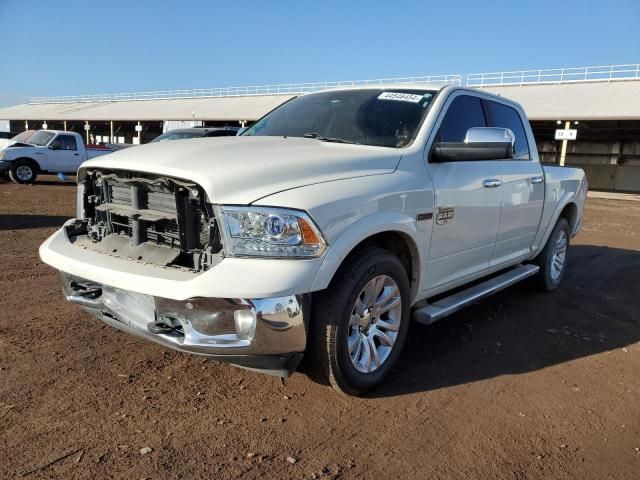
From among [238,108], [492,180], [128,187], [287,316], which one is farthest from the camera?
[238,108]

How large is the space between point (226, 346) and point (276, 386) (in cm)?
79

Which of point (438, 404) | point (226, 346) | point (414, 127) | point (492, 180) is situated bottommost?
point (438, 404)

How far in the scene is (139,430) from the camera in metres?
2.76

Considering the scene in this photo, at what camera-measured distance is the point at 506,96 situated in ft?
110

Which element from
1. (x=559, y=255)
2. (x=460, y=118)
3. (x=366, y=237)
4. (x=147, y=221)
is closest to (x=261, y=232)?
(x=366, y=237)

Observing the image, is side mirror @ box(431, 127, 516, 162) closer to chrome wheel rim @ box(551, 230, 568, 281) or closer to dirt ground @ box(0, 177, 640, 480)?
dirt ground @ box(0, 177, 640, 480)

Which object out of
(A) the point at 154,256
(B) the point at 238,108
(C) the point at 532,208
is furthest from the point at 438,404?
(B) the point at 238,108

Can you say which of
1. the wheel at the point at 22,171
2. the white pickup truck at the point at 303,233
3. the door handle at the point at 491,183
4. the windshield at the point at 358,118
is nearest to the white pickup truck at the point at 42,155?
the wheel at the point at 22,171

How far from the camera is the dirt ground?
257 centimetres

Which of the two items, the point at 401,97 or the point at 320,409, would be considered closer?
the point at 320,409

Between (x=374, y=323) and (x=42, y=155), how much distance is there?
16.1 metres

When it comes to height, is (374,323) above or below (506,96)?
→ below

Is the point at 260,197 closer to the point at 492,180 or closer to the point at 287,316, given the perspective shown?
the point at 287,316

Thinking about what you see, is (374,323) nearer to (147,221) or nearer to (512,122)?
(147,221)
